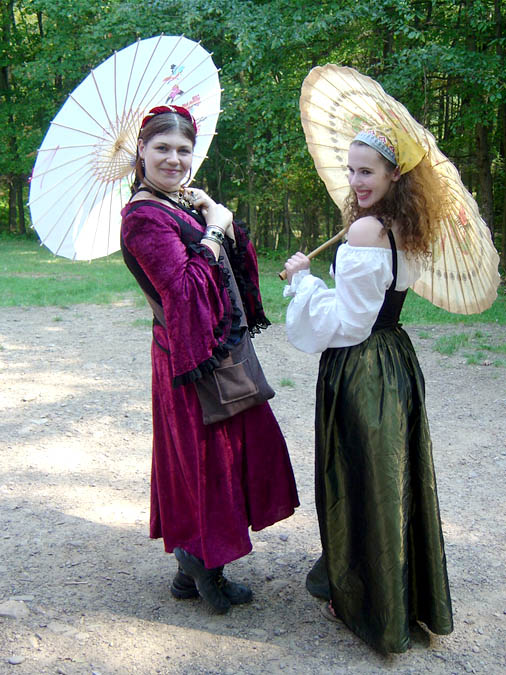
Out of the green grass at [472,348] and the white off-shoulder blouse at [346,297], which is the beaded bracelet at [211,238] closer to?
the white off-shoulder blouse at [346,297]

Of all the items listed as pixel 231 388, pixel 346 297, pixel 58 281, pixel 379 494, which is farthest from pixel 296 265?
pixel 58 281

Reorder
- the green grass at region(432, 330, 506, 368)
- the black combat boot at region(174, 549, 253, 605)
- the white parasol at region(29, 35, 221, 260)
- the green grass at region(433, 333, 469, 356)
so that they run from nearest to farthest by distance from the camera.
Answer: the white parasol at region(29, 35, 221, 260), the black combat boot at region(174, 549, 253, 605), the green grass at region(432, 330, 506, 368), the green grass at region(433, 333, 469, 356)

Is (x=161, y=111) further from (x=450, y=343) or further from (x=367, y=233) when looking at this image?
(x=450, y=343)

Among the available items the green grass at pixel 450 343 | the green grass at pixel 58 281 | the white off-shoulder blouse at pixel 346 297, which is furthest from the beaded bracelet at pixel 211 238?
the green grass at pixel 58 281

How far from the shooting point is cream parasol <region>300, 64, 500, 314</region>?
7.29ft

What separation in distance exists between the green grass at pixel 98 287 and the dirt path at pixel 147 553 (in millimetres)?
2489

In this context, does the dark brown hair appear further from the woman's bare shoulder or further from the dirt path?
the dirt path

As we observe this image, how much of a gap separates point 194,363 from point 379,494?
2.47 ft

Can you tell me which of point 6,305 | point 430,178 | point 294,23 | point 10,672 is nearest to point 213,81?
point 430,178

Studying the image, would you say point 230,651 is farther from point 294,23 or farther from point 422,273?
point 294,23

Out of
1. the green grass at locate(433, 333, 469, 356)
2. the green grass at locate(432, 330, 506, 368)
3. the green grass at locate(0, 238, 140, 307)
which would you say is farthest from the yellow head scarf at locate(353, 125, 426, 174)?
Answer: the green grass at locate(0, 238, 140, 307)

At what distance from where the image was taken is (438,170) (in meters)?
2.25

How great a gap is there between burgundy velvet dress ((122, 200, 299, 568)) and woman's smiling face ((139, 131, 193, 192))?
0.12m

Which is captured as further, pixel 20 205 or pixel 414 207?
pixel 20 205
